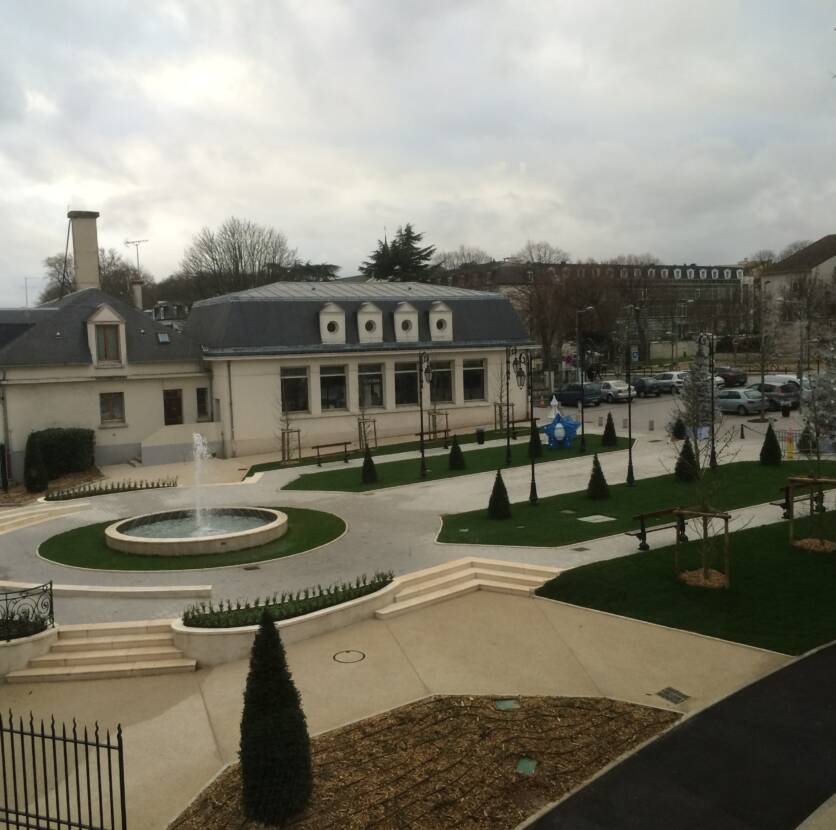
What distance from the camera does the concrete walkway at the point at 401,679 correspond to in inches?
410

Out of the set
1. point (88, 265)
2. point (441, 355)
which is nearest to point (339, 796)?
point (441, 355)

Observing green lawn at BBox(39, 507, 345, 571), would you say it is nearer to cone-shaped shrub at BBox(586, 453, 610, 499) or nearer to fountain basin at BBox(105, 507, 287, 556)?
fountain basin at BBox(105, 507, 287, 556)

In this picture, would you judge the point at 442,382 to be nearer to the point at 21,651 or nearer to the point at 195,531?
the point at 195,531

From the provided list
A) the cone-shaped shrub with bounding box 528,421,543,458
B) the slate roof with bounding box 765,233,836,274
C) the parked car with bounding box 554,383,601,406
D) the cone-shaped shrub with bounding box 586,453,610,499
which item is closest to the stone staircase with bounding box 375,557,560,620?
the cone-shaped shrub with bounding box 586,453,610,499

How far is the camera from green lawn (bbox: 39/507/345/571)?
18078 mm

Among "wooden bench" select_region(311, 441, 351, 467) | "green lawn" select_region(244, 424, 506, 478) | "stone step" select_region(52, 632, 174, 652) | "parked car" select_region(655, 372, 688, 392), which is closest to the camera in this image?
"stone step" select_region(52, 632, 174, 652)

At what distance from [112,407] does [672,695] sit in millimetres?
29112

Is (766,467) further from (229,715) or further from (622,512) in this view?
(229,715)

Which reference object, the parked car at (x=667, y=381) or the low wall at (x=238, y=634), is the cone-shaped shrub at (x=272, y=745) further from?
the parked car at (x=667, y=381)

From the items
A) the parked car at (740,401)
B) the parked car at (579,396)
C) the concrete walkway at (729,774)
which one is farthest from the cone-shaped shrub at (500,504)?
the parked car at (579,396)

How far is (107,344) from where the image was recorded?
3400cm

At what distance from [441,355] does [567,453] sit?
10485mm

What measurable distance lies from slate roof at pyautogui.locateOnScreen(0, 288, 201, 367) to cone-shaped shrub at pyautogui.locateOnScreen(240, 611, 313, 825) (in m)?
27.6

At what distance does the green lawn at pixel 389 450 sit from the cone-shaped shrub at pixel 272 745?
72.6ft
